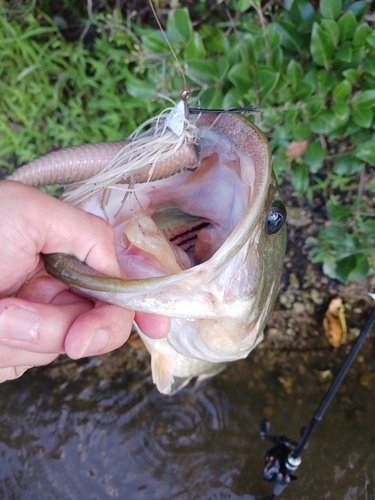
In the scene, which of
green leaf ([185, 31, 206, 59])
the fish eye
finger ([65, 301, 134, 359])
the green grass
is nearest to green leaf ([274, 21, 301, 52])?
the green grass

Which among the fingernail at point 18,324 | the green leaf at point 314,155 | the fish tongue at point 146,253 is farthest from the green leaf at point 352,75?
the fingernail at point 18,324

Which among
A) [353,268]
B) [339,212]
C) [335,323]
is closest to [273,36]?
[339,212]

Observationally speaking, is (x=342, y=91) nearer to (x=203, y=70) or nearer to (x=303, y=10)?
(x=303, y=10)

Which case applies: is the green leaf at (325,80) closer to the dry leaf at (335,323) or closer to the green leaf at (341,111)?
the green leaf at (341,111)

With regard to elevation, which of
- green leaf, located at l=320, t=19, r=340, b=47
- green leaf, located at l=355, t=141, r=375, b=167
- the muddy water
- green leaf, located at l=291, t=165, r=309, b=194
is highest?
green leaf, located at l=320, t=19, r=340, b=47

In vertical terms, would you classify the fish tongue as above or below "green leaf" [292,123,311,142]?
above

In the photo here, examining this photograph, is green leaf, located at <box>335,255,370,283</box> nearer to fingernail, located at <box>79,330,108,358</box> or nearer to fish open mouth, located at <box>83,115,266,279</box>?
fish open mouth, located at <box>83,115,266,279</box>

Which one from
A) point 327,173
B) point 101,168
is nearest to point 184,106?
point 101,168
